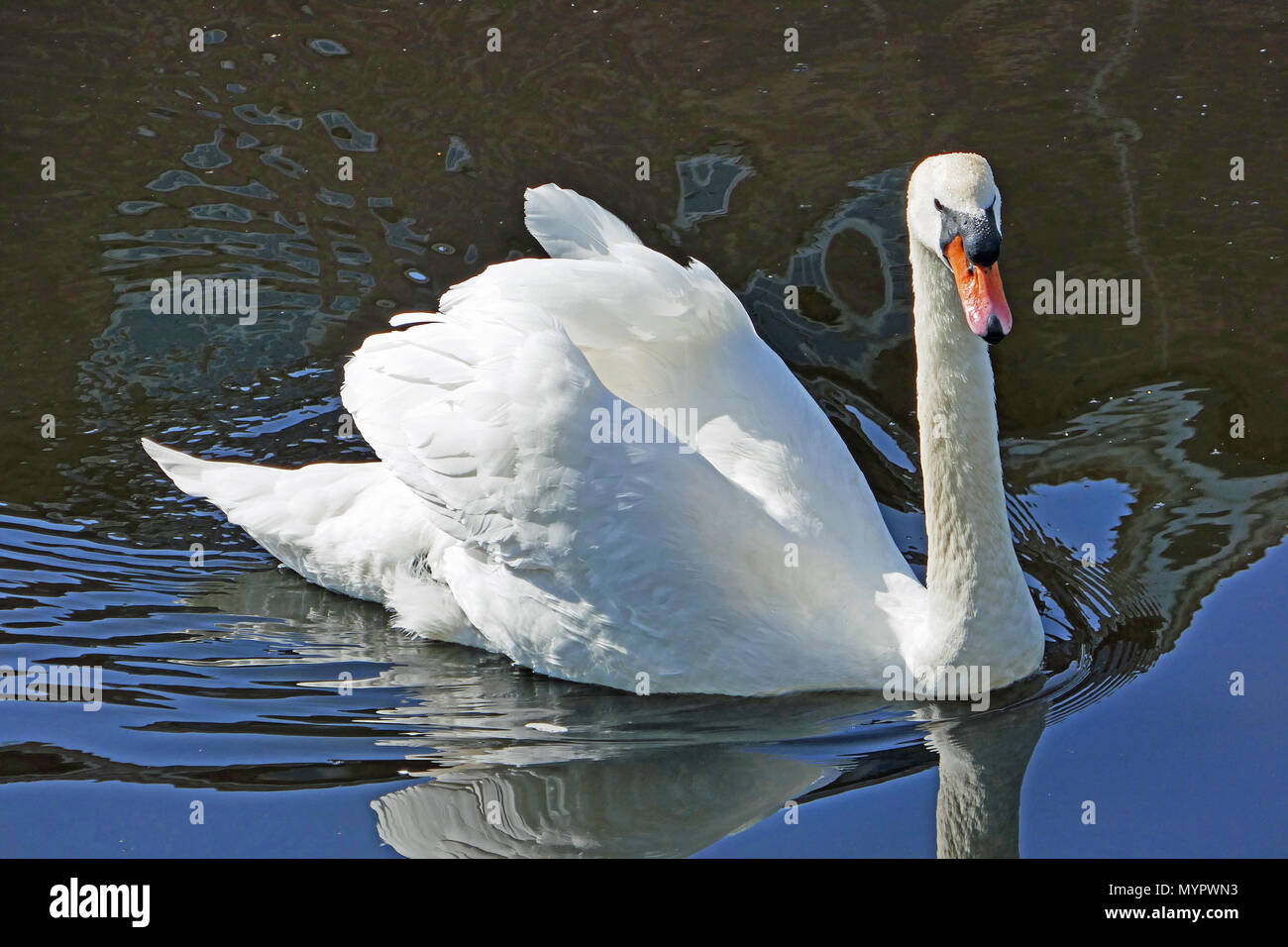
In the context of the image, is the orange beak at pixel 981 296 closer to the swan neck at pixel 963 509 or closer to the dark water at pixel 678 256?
the swan neck at pixel 963 509

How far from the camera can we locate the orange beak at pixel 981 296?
16.8 ft

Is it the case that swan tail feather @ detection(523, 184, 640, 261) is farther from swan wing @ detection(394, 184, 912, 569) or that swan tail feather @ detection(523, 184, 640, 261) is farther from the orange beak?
the orange beak

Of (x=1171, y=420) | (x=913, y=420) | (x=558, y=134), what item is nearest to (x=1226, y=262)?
(x=1171, y=420)

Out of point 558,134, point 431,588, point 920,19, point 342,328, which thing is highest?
point 920,19

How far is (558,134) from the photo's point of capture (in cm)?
1109

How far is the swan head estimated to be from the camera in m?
5.16

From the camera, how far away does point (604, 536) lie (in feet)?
19.5

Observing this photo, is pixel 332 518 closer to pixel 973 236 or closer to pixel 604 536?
pixel 604 536

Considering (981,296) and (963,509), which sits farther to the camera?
(963,509)

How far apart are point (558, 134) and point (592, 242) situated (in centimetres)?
427

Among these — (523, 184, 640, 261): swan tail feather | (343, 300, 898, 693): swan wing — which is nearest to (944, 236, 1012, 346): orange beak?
(343, 300, 898, 693): swan wing

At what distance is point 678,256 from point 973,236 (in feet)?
15.6

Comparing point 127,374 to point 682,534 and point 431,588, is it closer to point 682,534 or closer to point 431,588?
point 431,588

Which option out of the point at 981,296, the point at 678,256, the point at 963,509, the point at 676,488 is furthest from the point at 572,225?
the point at 678,256
